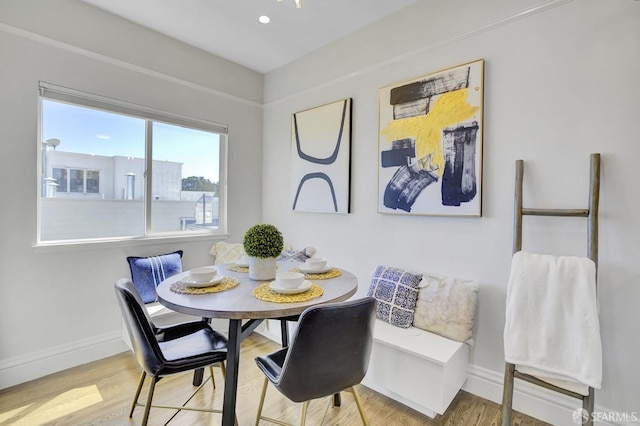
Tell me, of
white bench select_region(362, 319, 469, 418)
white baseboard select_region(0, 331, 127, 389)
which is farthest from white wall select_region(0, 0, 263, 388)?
white bench select_region(362, 319, 469, 418)

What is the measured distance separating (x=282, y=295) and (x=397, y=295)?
106 centimetres

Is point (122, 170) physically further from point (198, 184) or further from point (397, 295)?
point (397, 295)

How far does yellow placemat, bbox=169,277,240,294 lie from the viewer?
1.56 metres

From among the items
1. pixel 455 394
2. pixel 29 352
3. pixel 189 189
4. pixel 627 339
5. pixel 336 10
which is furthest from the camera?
pixel 189 189

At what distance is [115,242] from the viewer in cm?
268

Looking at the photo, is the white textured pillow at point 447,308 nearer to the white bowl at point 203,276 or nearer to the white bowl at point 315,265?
the white bowl at point 315,265

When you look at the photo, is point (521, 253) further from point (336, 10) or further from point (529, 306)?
point (336, 10)

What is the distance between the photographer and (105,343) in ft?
8.57

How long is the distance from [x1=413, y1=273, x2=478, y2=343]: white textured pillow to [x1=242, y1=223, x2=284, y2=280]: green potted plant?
1087mm

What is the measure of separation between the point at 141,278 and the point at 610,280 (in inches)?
129

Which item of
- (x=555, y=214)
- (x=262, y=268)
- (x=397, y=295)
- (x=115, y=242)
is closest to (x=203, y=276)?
(x=262, y=268)

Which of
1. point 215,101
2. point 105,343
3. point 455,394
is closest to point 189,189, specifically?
point 215,101

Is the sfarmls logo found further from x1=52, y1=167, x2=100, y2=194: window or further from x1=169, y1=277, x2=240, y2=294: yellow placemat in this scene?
x1=52, y1=167, x2=100, y2=194: window

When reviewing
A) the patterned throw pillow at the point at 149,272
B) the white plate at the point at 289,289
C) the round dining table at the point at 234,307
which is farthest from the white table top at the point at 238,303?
the patterned throw pillow at the point at 149,272
